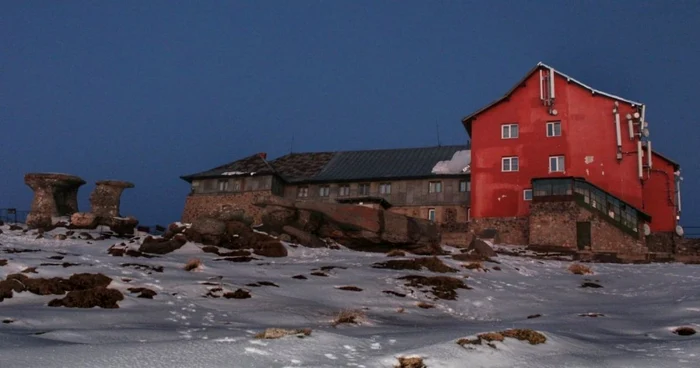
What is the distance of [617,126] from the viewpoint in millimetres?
47688

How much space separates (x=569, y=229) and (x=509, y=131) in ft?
36.3

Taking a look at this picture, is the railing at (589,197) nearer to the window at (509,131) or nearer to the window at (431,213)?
the window at (509,131)

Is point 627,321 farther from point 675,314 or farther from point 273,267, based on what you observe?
point 273,267

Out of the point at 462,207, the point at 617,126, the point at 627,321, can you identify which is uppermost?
the point at 617,126

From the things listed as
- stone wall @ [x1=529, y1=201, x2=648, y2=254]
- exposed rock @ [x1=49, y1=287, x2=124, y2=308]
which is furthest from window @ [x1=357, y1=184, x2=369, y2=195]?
exposed rock @ [x1=49, y1=287, x2=124, y2=308]

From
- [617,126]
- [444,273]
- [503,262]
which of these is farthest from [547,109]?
[444,273]

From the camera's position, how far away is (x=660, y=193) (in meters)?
48.4

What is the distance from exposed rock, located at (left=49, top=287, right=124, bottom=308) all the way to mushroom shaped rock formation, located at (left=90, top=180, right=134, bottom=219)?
20.5 metres

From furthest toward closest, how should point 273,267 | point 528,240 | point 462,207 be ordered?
point 462,207 < point 528,240 < point 273,267

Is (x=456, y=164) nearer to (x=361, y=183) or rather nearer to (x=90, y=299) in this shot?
(x=361, y=183)

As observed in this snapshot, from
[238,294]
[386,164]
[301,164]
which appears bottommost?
[238,294]

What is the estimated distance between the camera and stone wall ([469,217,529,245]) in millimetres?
46469

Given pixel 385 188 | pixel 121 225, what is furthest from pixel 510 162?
pixel 121 225

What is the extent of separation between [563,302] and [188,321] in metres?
11.0
